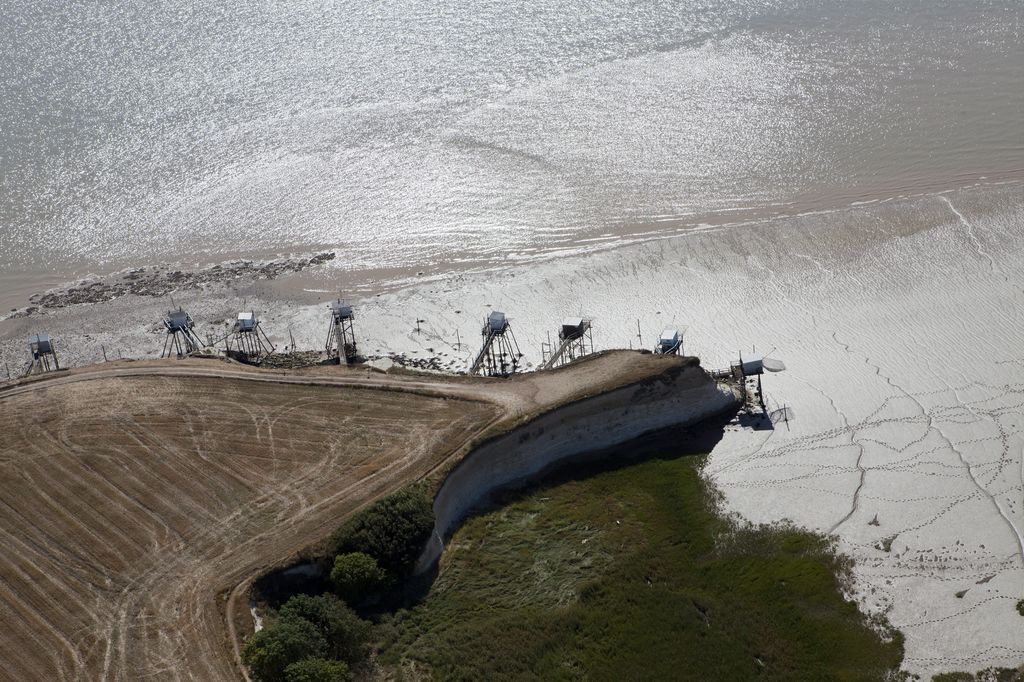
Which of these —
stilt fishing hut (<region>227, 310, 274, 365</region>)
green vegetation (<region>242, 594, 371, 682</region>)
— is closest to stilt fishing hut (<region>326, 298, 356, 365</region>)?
stilt fishing hut (<region>227, 310, 274, 365</region>)

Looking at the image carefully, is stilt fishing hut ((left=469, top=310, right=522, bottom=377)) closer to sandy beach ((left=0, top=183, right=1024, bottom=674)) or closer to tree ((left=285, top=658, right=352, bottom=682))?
sandy beach ((left=0, top=183, right=1024, bottom=674))

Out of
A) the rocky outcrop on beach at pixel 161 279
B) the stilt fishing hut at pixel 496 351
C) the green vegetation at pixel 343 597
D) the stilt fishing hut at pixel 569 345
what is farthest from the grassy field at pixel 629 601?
the rocky outcrop on beach at pixel 161 279

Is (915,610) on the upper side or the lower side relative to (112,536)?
lower

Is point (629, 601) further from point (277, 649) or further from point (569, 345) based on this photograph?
point (569, 345)

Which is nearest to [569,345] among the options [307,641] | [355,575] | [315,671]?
[355,575]

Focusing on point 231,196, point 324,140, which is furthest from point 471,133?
point 231,196

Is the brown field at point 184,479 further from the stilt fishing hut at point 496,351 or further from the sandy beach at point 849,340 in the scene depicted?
the sandy beach at point 849,340

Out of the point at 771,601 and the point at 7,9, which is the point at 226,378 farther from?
A: the point at 7,9
